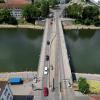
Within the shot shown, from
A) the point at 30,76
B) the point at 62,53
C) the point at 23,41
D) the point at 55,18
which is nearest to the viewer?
the point at 30,76

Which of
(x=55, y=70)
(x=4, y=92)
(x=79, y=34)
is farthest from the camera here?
(x=79, y=34)

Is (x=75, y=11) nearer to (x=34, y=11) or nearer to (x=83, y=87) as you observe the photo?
(x=34, y=11)

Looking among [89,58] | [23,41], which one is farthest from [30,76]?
[23,41]

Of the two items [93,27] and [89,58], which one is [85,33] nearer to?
[93,27]

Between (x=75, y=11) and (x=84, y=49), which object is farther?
(x=75, y=11)

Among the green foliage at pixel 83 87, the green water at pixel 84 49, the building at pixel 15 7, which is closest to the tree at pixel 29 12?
the building at pixel 15 7

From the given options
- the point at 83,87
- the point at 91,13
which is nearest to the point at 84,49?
the point at 91,13
